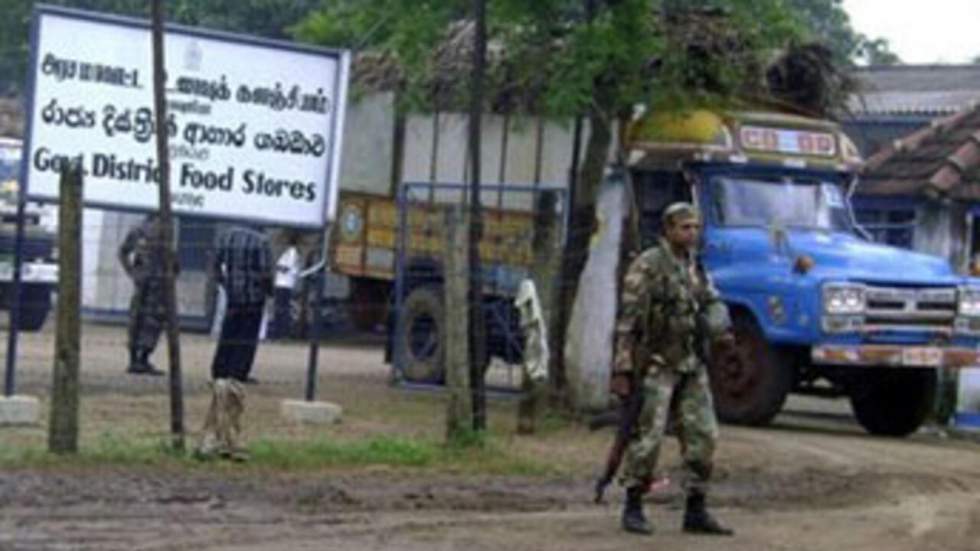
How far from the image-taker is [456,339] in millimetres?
14273

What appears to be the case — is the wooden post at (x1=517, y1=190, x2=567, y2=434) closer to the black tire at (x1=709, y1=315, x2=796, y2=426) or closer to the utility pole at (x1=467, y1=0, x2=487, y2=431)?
the utility pole at (x1=467, y1=0, x2=487, y2=431)

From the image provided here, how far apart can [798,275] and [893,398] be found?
1960 millimetres

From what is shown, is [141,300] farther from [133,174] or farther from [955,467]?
[955,467]

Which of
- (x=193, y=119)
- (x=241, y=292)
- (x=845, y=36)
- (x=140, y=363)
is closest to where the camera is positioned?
(x=193, y=119)

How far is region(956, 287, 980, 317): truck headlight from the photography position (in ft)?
59.7

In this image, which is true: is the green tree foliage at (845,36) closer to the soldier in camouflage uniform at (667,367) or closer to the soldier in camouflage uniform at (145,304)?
the soldier in camouflage uniform at (145,304)

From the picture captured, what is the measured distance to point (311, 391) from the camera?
16.1 meters

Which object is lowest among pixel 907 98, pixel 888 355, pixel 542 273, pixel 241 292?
pixel 888 355

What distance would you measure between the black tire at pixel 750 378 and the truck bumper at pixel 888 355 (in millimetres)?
384

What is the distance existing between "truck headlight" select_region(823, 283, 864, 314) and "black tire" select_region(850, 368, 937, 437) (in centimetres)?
141

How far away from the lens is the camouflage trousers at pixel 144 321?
19.3 metres

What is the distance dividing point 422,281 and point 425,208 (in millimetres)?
732

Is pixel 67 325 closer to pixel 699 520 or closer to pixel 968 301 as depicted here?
pixel 699 520

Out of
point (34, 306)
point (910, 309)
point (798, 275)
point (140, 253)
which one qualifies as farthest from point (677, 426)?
point (34, 306)
